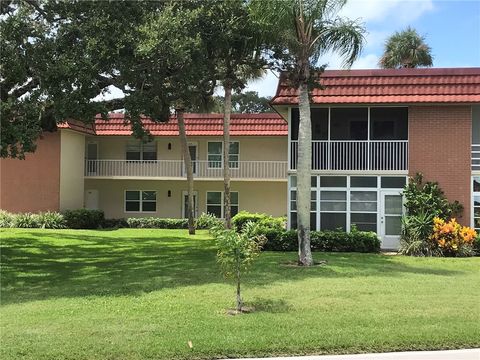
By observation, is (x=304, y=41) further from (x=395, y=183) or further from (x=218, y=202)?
(x=218, y=202)

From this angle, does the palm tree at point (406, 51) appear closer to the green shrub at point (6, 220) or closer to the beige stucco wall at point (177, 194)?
the beige stucco wall at point (177, 194)

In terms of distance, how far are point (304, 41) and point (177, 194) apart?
19476mm

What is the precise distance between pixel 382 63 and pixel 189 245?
76.9ft

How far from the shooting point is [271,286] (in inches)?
435

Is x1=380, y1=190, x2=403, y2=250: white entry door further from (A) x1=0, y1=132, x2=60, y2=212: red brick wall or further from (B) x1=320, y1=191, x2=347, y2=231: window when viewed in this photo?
(A) x1=0, y1=132, x2=60, y2=212: red brick wall

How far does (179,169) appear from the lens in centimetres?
3161

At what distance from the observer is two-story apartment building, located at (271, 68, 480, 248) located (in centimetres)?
1961

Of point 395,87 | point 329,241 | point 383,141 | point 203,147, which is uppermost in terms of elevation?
point 395,87

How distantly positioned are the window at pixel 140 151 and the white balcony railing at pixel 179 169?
1.12 meters

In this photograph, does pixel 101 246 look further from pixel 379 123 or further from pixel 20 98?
pixel 379 123

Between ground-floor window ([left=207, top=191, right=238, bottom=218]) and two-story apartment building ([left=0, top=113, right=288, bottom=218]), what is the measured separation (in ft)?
0.20

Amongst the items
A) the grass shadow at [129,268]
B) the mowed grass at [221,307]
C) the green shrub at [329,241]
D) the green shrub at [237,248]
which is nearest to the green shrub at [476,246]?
the mowed grass at [221,307]

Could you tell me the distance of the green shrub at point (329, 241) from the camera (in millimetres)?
18562

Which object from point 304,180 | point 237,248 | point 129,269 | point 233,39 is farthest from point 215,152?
point 237,248
